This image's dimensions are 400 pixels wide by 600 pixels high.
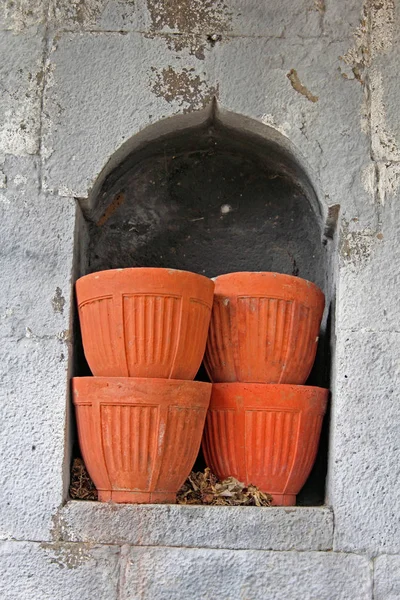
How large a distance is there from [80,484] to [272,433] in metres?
0.62

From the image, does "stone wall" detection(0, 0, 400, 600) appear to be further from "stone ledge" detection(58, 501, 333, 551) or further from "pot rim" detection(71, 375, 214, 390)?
"pot rim" detection(71, 375, 214, 390)

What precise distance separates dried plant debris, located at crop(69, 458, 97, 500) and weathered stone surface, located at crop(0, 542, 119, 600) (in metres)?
0.18

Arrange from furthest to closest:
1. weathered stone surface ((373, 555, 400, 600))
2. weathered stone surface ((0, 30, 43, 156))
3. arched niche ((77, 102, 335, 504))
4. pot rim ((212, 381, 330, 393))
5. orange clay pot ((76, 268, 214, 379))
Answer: arched niche ((77, 102, 335, 504))
weathered stone surface ((0, 30, 43, 156))
pot rim ((212, 381, 330, 393))
orange clay pot ((76, 268, 214, 379))
weathered stone surface ((373, 555, 400, 600))

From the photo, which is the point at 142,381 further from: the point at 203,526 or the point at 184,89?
the point at 184,89

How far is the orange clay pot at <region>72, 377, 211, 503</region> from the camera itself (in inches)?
96.2

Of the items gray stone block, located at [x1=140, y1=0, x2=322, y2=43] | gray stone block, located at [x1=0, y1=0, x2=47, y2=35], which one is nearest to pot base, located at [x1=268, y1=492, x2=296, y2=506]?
gray stone block, located at [x1=140, y1=0, x2=322, y2=43]

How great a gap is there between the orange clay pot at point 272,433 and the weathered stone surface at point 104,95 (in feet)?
2.81

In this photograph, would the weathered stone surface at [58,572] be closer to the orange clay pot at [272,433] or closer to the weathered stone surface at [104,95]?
the orange clay pot at [272,433]

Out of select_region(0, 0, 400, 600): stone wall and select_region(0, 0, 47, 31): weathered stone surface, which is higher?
select_region(0, 0, 47, 31): weathered stone surface

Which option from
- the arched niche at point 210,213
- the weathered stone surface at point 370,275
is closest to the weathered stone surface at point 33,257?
the arched niche at point 210,213

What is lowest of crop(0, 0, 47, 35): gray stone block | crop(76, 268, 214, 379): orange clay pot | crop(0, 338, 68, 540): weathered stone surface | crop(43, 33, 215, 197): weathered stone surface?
crop(0, 338, 68, 540): weathered stone surface

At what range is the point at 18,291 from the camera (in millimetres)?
2607

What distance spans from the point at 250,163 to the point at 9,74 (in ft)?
3.06

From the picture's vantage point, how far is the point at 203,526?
243 cm
